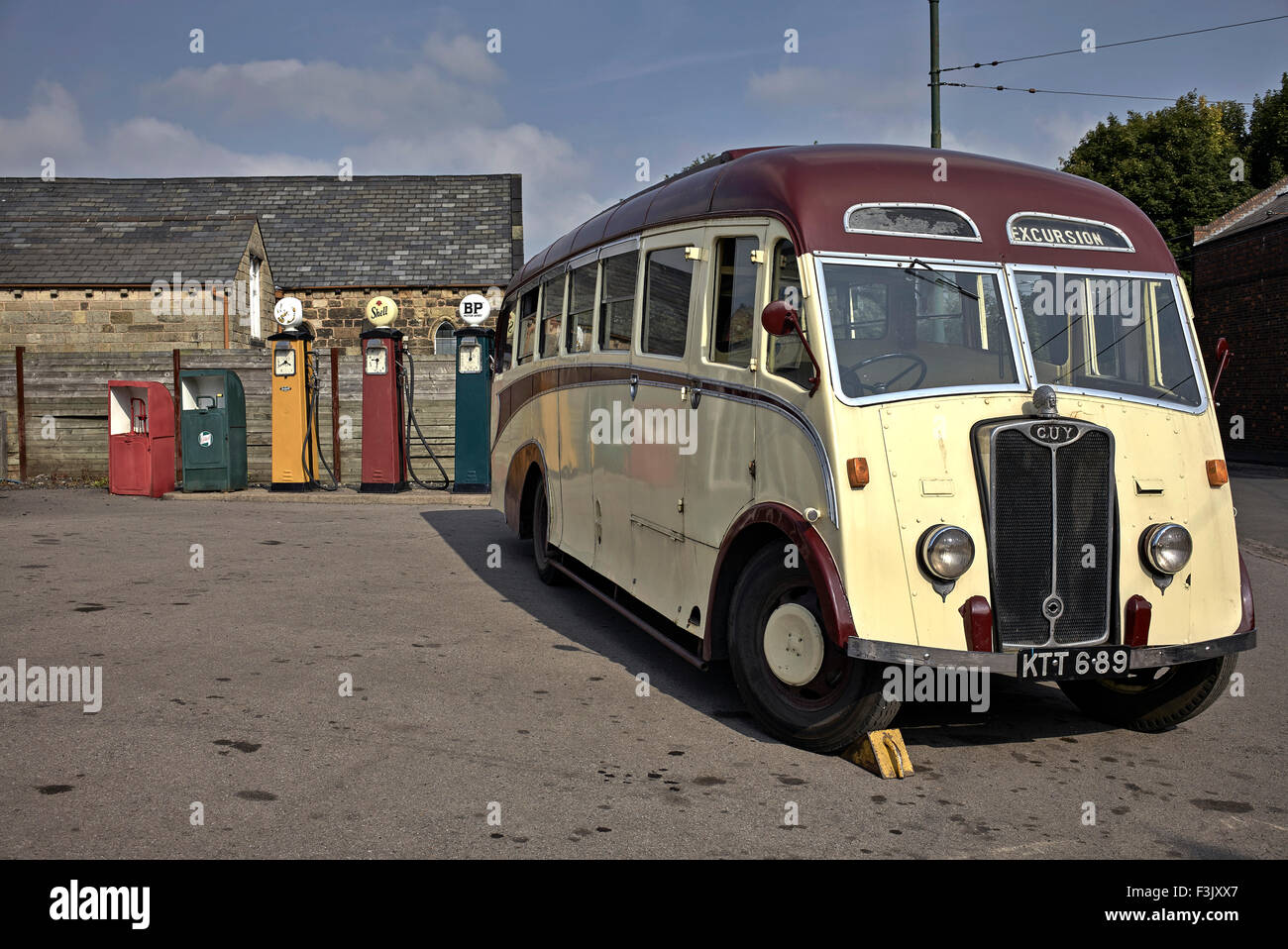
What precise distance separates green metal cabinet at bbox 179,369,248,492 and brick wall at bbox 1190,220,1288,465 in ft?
73.3

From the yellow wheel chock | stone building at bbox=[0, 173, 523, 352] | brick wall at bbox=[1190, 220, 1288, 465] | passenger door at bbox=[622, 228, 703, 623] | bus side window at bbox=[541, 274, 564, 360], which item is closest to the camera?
the yellow wheel chock

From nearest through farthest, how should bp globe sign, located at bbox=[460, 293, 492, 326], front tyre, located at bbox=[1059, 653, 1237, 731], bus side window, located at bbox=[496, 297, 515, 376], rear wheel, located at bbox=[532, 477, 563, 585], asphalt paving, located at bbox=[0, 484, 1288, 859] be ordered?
asphalt paving, located at bbox=[0, 484, 1288, 859]
front tyre, located at bbox=[1059, 653, 1237, 731]
rear wheel, located at bbox=[532, 477, 563, 585]
bus side window, located at bbox=[496, 297, 515, 376]
bp globe sign, located at bbox=[460, 293, 492, 326]

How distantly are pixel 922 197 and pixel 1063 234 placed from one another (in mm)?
698

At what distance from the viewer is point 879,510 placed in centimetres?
457

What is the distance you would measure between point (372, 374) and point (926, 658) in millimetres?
12673

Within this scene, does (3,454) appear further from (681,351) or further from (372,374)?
(681,351)

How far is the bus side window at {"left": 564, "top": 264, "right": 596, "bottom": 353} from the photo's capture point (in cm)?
790

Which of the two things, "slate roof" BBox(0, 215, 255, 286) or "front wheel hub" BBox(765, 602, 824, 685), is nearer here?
"front wheel hub" BBox(765, 602, 824, 685)

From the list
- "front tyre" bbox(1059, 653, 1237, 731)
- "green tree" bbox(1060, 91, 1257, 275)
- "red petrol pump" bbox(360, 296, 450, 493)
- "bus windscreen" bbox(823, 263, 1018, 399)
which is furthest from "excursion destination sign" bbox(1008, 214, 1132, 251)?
"green tree" bbox(1060, 91, 1257, 275)

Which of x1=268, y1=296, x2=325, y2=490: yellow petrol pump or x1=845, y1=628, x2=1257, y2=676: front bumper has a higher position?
x1=268, y1=296, x2=325, y2=490: yellow petrol pump

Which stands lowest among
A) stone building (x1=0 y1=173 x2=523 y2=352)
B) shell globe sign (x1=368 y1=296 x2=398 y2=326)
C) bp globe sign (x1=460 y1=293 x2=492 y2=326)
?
shell globe sign (x1=368 y1=296 x2=398 y2=326)

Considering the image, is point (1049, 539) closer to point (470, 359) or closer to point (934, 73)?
point (470, 359)

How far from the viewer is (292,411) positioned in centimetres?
1612

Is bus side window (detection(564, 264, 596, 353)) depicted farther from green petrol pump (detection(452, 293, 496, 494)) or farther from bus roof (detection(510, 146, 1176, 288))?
green petrol pump (detection(452, 293, 496, 494))
